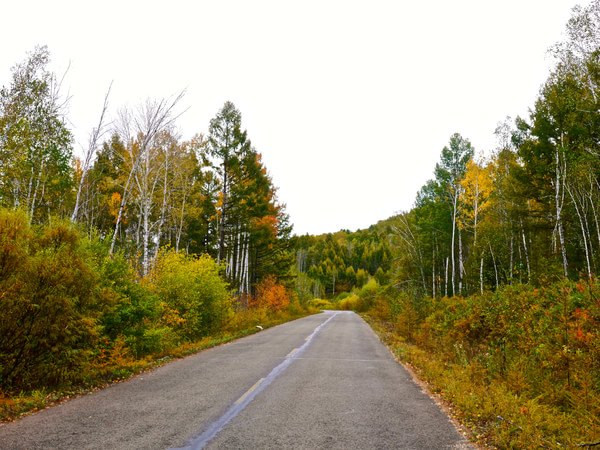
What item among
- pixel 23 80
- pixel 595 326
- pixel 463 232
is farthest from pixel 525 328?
pixel 463 232

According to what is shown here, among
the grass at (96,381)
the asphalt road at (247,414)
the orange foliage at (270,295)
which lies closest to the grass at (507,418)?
the asphalt road at (247,414)

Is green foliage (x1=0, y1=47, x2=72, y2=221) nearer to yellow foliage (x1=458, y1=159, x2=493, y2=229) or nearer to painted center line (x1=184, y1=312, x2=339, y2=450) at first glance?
painted center line (x1=184, y1=312, x2=339, y2=450)

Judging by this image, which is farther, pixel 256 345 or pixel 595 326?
pixel 256 345

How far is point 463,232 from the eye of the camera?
33406 millimetres

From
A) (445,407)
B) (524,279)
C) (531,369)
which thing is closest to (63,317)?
(445,407)

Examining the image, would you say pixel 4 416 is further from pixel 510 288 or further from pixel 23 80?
Result: pixel 23 80

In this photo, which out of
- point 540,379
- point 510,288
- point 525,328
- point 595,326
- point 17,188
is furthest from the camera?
point 17,188

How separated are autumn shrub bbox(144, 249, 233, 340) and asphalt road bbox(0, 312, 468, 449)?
4.89 metres

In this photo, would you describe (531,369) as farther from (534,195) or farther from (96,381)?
(534,195)

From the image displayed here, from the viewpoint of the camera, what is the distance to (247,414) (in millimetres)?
5750

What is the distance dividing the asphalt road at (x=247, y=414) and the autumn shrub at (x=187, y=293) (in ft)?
16.0

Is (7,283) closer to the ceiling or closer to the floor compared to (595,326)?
closer to the ceiling

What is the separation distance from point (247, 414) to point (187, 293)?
9.92 m

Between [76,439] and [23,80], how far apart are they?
18.4 metres
